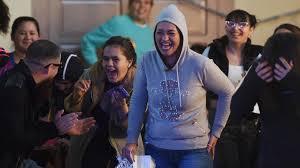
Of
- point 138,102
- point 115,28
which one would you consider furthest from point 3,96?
point 115,28

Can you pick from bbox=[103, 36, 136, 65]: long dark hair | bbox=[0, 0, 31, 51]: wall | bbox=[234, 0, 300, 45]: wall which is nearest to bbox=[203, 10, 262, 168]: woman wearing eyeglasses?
bbox=[103, 36, 136, 65]: long dark hair

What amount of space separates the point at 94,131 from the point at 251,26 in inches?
72.1

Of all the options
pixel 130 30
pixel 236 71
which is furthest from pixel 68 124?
pixel 130 30

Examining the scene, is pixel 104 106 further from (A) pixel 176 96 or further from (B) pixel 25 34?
(B) pixel 25 34

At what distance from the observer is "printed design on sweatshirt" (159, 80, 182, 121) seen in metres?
3.79

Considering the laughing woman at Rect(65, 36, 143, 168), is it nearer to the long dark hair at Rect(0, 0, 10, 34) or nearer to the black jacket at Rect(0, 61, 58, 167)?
the black jacket at Rect(0, 61, 58, 167)

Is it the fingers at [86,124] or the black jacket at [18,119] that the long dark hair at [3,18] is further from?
the fingers at [86,124]

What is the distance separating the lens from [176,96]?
3795mm

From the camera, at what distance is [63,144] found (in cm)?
455

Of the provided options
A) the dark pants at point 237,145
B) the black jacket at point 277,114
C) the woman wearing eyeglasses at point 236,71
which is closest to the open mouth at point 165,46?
the black jacket at point 277,114

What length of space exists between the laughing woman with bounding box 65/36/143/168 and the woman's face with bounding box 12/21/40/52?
1.09 metres

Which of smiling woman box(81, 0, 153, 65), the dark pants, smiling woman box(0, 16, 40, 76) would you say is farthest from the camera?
smiling woman box(81, 0, 153, 65)

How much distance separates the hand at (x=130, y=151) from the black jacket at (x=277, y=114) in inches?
36.2

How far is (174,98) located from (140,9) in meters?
2.14
